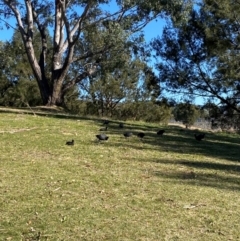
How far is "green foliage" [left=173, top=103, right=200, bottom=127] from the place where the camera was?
982 inches

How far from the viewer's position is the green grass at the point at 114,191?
4.41m

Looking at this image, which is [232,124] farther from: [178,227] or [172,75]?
[178,227]

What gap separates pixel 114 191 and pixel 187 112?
2050cm

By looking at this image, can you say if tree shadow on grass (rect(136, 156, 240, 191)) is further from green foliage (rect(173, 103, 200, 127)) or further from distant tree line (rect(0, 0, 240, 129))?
green foliage (rect(173, 103, 200, 127))

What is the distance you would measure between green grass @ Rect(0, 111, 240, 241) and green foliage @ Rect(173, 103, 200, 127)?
16050 mm

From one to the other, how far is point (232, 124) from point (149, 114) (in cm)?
1374

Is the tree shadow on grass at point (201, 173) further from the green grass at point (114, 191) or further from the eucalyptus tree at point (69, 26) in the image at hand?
the eucalyptus tree at point (69, 26)

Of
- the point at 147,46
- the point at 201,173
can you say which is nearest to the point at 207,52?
the point at 147,46

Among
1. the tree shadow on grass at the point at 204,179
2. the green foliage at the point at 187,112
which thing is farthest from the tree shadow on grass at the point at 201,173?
the green foliage at the point at 187,112

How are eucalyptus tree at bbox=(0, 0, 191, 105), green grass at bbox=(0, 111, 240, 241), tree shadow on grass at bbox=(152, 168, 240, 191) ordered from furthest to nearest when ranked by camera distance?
1. eucalyptus tree at bbox=(0, 0, 191, 105)
2. tree shadow on grass at bbox=(152, 168, 240, 191)
3. green grass at bbox=(0, 111, 240, 241)

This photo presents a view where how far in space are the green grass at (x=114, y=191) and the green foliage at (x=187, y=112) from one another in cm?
1605

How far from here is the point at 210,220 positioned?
4754 mm

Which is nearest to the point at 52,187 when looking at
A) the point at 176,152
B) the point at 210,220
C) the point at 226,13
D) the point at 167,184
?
the point at 167,184

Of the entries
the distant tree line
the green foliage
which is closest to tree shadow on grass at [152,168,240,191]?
the distant tree line
